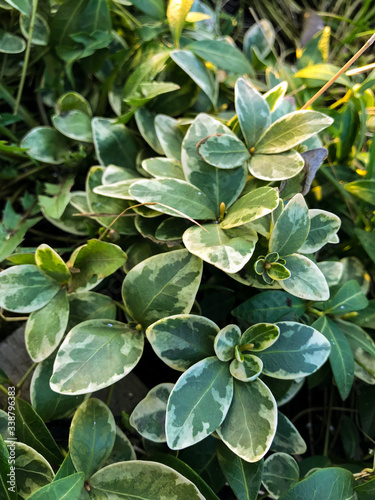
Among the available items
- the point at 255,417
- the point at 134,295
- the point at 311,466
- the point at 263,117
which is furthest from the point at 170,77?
the point at 311,466

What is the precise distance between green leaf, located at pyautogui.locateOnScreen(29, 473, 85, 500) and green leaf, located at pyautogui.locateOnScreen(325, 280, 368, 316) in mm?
443

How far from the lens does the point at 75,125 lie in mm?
766

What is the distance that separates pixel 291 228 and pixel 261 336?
0.15 metres

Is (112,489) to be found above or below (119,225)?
below

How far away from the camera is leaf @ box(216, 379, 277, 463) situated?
1.67 feet

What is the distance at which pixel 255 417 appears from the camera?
1.75 ft

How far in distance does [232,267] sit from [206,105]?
0.46m

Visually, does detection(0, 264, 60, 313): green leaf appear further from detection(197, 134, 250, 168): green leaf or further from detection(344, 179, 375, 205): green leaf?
detection(344, 179, 375, 205): green leaf

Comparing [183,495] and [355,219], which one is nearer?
[183,495]

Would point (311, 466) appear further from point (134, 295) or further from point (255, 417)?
point (134, 295)

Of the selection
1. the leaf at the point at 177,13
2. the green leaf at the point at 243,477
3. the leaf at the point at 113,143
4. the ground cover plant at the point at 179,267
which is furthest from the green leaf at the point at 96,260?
the leaf at the point at 177,13

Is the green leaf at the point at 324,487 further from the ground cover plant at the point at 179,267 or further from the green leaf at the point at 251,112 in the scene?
the green leaf at the point at 251,112

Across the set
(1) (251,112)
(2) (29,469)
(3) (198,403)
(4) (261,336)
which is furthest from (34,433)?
(1) (251,112)

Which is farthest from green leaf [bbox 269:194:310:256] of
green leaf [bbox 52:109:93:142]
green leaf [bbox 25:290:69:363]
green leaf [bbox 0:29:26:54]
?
green leaf [bbox 0:29:26:54]
